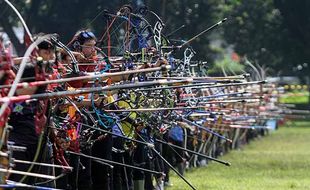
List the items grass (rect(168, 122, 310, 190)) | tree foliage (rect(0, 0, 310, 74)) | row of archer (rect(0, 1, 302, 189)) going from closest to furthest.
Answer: row of archer (rect(0, 1, 302, 189)) → grass (rect(168, 122, 310, 190)) → tree foliage (rect(0, 0, 310, 74))

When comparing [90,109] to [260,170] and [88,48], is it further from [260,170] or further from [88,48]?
[260,170]

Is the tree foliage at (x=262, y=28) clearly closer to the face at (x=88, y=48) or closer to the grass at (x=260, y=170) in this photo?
the grass at (x=260, y=170)

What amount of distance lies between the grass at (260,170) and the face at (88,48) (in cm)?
381

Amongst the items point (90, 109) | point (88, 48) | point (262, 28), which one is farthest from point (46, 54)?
point (262, 28)

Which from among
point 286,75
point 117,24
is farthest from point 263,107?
point 286,75

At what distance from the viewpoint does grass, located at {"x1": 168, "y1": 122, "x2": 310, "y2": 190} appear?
1356 cm

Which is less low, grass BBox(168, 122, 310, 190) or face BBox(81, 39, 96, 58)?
face BBox(81, 39, 96, 58)

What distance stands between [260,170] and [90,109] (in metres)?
7.48

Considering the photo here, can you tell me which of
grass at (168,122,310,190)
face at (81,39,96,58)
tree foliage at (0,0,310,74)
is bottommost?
grass at (168,122,310,190)

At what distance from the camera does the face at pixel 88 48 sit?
962cm

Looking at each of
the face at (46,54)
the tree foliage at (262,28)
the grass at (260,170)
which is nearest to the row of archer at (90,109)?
the face at (46,54)

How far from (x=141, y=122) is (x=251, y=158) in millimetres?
9375

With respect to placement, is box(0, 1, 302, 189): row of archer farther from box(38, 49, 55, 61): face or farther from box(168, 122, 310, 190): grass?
box(168, 122, 310, 190): grass

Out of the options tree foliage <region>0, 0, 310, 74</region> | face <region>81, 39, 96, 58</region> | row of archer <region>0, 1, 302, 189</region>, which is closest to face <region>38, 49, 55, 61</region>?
row of archer <region>0, 1, 302, 189</region>
